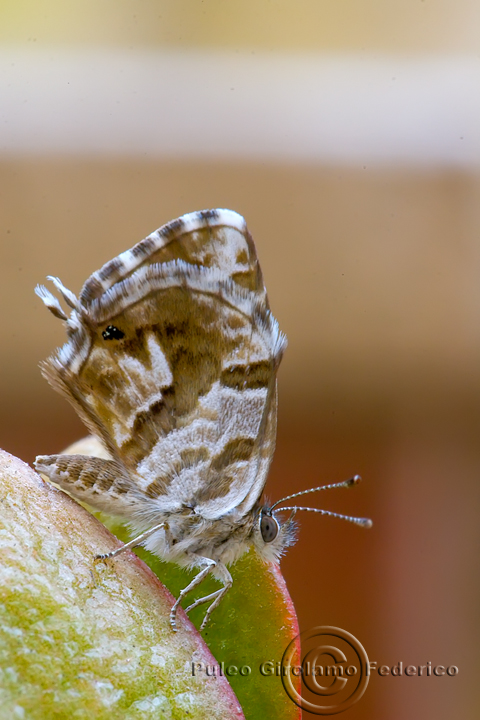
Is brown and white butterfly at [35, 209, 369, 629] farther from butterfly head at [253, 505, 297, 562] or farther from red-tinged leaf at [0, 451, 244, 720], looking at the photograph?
red-tinged leaf at [0, 451, 244, 720]

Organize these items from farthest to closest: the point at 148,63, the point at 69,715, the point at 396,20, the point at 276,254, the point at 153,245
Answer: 1. the point at 276,254
2. the point at 148,63
3. the point at 396,20
4. the point at 153,245
5. the point at 69,715

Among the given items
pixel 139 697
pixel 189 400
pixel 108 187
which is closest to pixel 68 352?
pixel 189 400

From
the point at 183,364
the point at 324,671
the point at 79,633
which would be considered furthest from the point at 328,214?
the point at 79,633

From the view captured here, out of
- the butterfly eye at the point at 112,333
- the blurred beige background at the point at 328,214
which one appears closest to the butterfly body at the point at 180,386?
the butterfly eye at the point at 112,333

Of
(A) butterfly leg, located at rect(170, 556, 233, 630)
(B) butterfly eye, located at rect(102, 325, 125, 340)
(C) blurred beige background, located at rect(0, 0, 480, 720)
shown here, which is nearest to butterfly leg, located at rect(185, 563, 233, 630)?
(A) butterfly leg, located at rect(170, 556, 233, 630)

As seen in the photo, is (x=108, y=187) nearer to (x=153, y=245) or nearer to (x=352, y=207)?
(x=352, y=207)

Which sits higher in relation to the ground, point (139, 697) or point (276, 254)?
point (276, 254)

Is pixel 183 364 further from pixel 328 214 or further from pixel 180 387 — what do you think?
pixel 328 214
